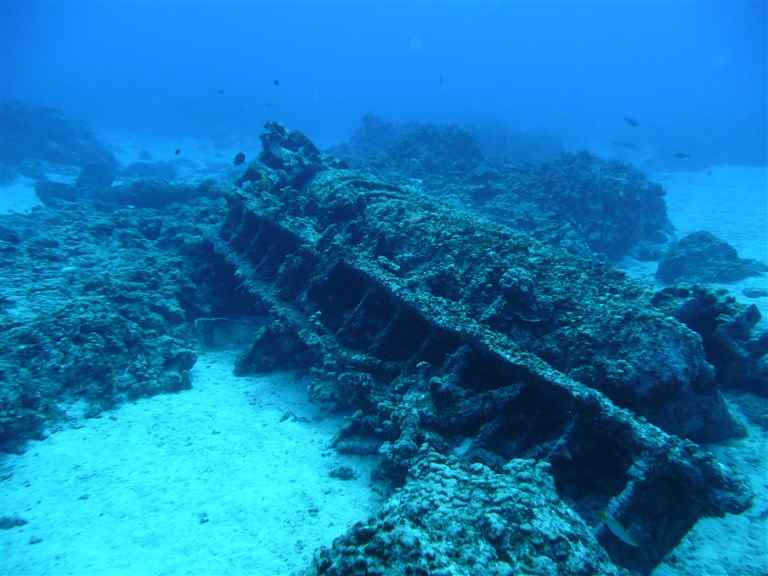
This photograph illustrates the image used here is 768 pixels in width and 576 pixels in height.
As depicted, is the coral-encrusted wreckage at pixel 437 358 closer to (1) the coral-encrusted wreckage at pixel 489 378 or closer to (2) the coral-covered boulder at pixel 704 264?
(1) the coral-encrusted wreckage at pixel 489 378

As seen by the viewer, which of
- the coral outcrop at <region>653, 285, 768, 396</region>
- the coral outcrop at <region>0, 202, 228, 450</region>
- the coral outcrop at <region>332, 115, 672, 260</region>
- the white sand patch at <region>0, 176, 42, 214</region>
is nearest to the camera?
the coral outcrop at <region>653, 285, 768, 396</region>

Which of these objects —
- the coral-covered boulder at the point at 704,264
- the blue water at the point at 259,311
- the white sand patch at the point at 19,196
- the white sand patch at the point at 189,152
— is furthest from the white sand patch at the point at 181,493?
the white sand patch at the point at 189,152

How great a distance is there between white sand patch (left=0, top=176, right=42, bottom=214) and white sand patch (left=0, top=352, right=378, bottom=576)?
64.7ft

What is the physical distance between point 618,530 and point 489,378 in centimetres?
201

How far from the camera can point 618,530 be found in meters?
3.70

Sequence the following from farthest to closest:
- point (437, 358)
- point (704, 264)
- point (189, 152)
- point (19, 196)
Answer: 1. point (189, 152)
2. point (19, 196)
3. point (704, 264)
4. point (437, 358)

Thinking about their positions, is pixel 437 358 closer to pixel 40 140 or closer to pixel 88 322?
pixel 88 322

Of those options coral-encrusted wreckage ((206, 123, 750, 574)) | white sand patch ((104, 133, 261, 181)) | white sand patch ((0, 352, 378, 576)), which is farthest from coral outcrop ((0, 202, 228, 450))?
white sand patch ((104, 133, 261, 181))

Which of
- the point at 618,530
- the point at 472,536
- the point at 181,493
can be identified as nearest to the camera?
the point at 472,536

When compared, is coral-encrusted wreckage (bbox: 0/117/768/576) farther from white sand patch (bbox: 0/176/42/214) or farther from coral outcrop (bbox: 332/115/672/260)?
white sand patch (bbox: 0/176/42/214)

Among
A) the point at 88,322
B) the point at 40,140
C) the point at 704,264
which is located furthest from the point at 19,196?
the point at 704,264

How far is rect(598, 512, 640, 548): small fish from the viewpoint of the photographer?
3672 millimetres

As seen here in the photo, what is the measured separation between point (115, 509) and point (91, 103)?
85.3m

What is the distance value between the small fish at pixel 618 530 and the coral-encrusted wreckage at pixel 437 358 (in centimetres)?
2
